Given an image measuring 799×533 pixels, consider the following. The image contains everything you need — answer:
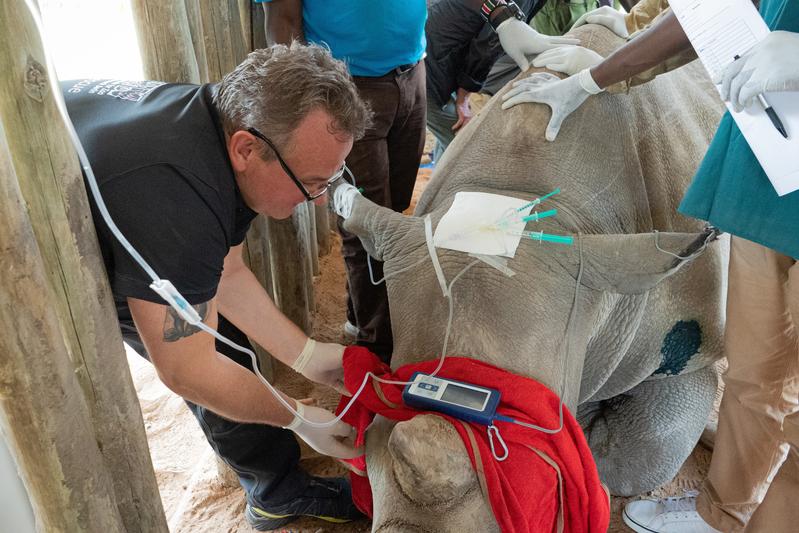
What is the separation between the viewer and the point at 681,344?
122 inches

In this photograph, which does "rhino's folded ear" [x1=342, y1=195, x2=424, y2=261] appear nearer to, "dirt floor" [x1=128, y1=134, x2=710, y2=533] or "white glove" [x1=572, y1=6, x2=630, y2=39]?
"dirt floor" [x1=128, y1=134, x2=710, y2=533]

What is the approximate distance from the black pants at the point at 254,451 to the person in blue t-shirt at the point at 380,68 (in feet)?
4.44

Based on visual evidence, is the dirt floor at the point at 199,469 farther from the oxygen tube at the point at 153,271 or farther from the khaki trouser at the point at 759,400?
the oxygen tube at the point at 153,271

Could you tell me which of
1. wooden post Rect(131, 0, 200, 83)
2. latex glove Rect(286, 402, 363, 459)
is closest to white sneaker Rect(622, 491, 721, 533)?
latex glove Rect(286, 402, 363, 459)

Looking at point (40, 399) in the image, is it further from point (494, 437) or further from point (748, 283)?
point (748, 283)

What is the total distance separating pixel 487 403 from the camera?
1.93 m

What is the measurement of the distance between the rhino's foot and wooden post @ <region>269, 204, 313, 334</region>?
91.4 inches

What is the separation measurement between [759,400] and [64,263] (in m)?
2.84

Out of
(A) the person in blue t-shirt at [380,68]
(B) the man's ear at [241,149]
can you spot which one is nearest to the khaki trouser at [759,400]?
(A) the person in blue t-shirt at [380,68]

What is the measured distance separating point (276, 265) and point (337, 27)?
172cm

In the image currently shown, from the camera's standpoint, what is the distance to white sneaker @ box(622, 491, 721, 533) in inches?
135

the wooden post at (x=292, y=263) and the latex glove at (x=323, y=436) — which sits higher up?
the latex glove at (x=323, y=436)

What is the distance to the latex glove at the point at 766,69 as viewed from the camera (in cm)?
196

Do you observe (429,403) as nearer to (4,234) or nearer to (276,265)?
(4,234)
